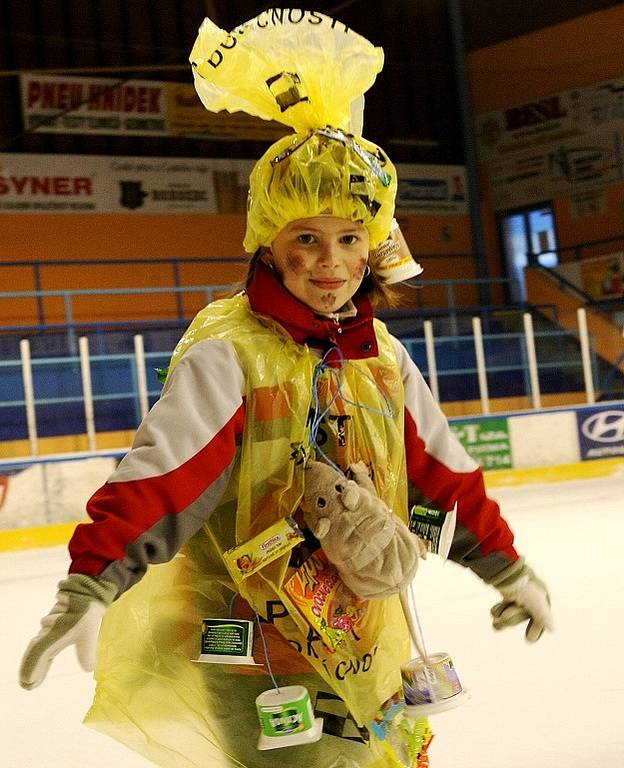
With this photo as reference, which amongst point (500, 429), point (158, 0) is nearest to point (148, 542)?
point (500, 429)

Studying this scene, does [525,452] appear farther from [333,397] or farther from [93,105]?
[93,105]

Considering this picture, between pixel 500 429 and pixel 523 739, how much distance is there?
18.2 ft

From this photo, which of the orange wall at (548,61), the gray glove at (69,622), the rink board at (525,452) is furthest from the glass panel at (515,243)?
the gray glove at (69,622)

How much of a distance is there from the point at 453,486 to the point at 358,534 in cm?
26

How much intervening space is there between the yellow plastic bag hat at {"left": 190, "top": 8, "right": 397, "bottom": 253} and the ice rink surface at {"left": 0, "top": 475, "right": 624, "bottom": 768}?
0.75m

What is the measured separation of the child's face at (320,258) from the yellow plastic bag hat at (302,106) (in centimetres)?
2

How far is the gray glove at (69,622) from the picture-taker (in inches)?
52.7

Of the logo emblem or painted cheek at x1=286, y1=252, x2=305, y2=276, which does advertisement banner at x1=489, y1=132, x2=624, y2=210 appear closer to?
the logo emblem

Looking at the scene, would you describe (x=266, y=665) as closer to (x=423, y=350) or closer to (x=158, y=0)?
(x=423, y=350)

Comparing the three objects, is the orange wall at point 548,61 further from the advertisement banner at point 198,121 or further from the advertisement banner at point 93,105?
the advertisement banner at point 93,105

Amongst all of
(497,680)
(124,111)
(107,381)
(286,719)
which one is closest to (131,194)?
(124,111)

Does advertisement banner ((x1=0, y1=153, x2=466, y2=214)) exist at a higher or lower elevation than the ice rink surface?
higher

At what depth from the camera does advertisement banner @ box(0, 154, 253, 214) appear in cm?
1202

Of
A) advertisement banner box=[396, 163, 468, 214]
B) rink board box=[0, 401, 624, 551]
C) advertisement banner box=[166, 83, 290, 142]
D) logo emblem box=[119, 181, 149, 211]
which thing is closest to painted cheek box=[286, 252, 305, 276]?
rink board box=[0, 401, 624, 551]
